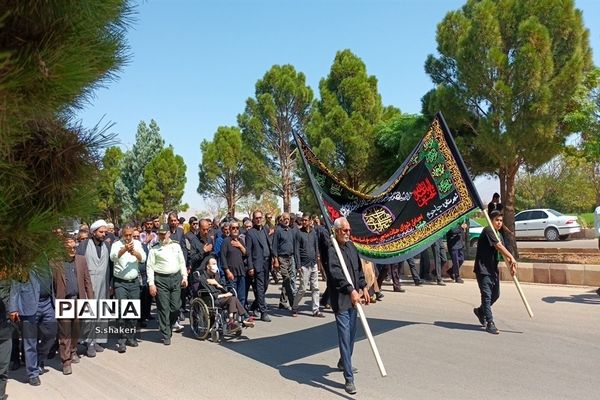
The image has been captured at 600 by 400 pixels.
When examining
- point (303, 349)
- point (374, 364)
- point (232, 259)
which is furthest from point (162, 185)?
point (374, 364)

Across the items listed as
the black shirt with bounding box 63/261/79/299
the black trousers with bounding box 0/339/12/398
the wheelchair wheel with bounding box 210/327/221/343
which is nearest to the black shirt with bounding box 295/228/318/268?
the wheelchair wheel with bounding box 210/327/221/343

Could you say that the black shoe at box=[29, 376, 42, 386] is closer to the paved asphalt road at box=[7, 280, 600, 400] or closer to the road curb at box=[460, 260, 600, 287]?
the paved asphalt road at box=[7, 280, 600, 400]

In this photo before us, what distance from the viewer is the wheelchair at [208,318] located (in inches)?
304

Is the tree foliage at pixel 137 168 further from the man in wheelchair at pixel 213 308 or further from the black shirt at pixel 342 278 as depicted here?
the black shirt at pixel 342 278

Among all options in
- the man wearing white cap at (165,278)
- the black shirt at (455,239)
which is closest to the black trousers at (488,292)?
the man wearing white cap at (165,278)

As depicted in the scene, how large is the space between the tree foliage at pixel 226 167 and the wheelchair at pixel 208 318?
38.1m

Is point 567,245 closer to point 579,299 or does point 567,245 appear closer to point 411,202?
point 579,299

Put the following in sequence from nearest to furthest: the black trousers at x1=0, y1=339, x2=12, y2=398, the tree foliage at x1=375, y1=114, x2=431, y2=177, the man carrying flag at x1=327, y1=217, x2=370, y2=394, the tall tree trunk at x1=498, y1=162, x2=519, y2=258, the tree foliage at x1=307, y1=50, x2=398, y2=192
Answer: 1. the black trousers at x1=0, y1=339, x2=12, y2=398
2. the man carrying flag at x1=327, y1=217, x2=370, y2=394
3. the tall tree trunk at x1=498, y1=162, x2=519, y2=258
4. the tree foliage at x1=375, y1=114, x2=431, y2=177
5. the tree foliage at x1=307, y1=50, x2=398, y2=192

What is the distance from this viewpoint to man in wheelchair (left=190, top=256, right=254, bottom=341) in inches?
304

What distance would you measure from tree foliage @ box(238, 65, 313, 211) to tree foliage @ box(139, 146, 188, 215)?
14.1 meters

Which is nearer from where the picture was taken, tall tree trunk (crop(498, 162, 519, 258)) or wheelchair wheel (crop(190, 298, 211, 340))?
wheelchair wheel (crop(190, 298, 211, 340))

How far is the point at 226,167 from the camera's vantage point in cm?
4781

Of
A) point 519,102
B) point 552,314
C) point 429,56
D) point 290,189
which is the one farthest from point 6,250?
point 290,189

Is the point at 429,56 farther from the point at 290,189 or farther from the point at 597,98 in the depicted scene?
the point at 290,189
